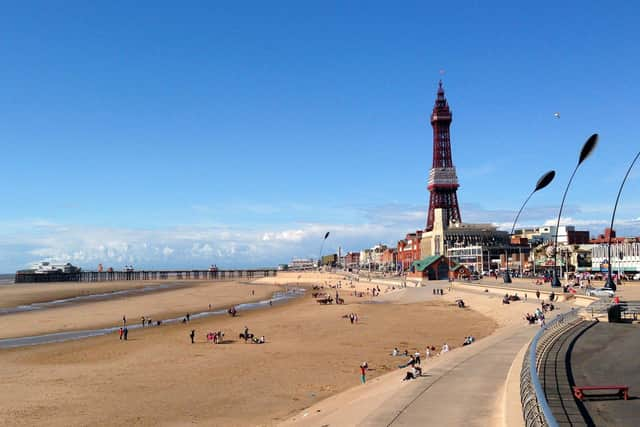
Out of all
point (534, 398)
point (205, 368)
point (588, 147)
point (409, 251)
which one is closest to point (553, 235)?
point (409, 251)

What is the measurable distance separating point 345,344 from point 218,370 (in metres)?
7.91

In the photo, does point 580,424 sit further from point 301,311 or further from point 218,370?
point 301,311

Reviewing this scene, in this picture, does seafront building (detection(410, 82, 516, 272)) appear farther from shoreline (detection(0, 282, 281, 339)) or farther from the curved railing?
the curved railing

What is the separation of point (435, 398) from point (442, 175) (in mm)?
119910

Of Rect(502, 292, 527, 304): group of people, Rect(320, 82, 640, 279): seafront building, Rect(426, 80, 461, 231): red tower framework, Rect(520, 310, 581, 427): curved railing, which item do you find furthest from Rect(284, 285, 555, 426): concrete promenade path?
Rect(426, 80, 461, 231): red tower framework

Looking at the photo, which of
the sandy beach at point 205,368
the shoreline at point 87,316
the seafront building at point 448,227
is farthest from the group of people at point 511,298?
the seafront building at point 448,227

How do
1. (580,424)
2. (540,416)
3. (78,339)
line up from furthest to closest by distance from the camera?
(78,339) → (580,424) → (540,416)

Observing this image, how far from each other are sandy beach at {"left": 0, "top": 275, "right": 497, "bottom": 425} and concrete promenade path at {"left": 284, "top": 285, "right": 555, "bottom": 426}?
2.05m

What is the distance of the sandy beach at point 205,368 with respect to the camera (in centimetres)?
1617

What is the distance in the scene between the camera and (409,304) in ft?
162

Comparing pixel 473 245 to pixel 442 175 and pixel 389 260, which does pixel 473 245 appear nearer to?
pixel 442 175

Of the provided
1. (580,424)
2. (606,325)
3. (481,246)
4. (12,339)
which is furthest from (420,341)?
(481,246)

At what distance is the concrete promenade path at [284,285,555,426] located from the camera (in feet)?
34.9

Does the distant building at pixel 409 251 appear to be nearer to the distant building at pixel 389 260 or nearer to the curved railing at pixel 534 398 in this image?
the distant building at pixel 389 260
